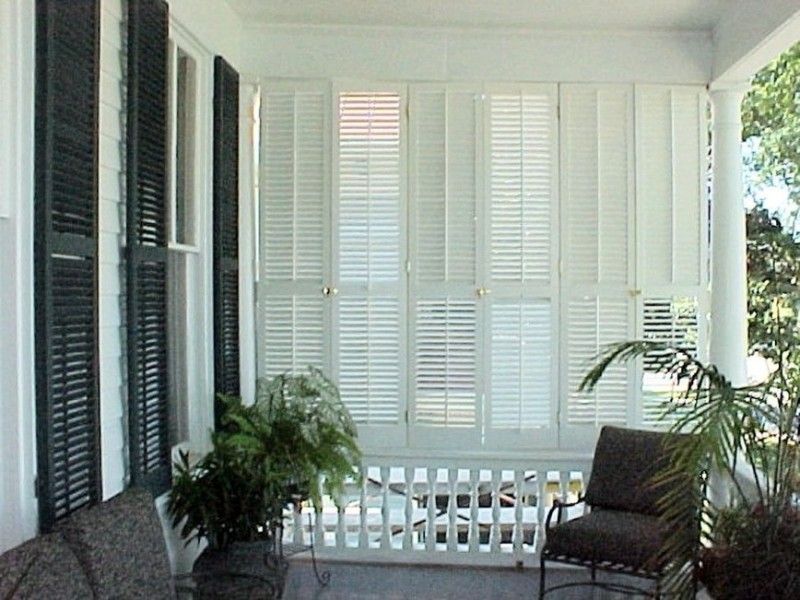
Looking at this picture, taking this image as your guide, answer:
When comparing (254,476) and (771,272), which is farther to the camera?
(771,272)

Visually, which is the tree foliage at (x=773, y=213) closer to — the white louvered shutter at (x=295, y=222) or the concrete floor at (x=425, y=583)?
the concrete floor at (x=425, y=583)

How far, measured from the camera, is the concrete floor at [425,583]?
15.2 feet

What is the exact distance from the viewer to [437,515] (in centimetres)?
537

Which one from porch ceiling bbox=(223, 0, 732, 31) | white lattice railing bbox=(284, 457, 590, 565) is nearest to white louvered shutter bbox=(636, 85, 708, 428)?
porch ceiling bbox=(223, 0, 732, 31)

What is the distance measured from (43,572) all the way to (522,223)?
335 centimetres

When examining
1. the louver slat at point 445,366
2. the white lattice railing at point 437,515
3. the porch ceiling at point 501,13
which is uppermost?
the porch ceiling at point 501,13

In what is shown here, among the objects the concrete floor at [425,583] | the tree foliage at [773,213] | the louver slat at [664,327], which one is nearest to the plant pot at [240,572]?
the concrete floor at [425,583]

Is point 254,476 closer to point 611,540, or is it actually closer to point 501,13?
point 611,540

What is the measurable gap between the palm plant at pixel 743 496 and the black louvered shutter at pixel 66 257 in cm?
205

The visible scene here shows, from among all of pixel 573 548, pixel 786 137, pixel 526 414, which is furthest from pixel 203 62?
pixel 786 137

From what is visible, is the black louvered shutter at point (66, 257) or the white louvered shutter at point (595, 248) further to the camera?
the white louvered shutter at point (595, 248)

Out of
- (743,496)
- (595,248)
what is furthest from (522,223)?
(743,496)

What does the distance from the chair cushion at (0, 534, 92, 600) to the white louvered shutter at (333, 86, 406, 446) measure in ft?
8.56

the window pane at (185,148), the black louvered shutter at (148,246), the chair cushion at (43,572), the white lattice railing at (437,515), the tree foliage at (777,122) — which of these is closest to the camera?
the chair cushion at (43,572)
